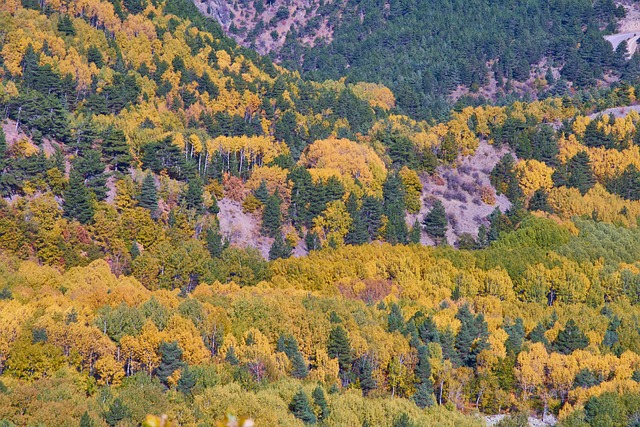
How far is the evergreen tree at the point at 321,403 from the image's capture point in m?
89.7

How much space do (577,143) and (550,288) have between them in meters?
55.1

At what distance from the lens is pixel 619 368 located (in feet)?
341

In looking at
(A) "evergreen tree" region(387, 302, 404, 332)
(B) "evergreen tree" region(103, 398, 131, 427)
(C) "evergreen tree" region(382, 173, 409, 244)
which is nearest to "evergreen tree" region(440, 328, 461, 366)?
(A) "evergreen tree" region(387, 302, 404, 332)

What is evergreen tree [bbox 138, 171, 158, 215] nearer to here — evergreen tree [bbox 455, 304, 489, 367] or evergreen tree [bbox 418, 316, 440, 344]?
evergreen tree [bbox 418, 316, 440, 344]

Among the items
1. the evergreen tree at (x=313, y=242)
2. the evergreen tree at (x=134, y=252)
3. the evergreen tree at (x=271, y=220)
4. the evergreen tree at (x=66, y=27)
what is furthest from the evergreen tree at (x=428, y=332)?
the evergreen tree at (x=66, y=27)

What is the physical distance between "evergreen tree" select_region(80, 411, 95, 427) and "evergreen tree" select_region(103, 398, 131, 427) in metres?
2.61

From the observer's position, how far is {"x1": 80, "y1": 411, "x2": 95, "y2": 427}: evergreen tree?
78375 millimetres

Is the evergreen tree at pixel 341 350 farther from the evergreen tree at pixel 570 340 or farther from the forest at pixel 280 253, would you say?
the evergreen tree at pixel 570 340

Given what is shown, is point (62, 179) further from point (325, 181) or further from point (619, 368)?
point (619, 368)

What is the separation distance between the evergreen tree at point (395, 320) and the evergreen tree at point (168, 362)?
24.9 meters

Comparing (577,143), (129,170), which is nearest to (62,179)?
(129,170)

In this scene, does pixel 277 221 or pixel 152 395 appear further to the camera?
pixel 277 221

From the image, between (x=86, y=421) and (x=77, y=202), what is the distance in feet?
186

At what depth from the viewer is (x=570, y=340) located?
370 ft
